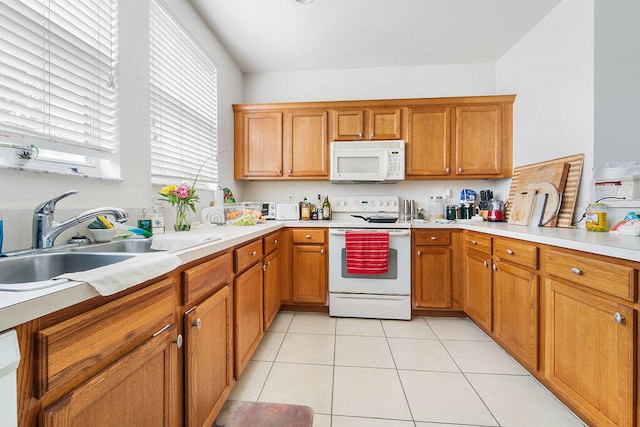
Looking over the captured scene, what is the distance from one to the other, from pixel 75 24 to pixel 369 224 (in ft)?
7.55

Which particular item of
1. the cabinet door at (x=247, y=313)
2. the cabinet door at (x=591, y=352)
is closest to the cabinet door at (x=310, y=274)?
the cabinet door at (x=247, y=313)

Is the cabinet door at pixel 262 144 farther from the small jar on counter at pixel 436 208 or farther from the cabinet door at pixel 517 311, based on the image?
the cabinet door at pixel 517 311

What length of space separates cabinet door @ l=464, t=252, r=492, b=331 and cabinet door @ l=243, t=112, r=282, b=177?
2080mm

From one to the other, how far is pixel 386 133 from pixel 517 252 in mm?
1700

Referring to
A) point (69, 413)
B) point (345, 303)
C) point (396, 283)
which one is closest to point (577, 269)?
point (396, 283)

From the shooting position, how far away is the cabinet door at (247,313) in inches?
62.0

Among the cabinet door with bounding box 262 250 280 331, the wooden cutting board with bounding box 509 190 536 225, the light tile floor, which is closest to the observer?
the light tile floor

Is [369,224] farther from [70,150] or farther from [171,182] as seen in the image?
[70,150]

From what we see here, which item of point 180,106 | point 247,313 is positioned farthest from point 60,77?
point 247,313

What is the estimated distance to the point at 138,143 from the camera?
166 cm

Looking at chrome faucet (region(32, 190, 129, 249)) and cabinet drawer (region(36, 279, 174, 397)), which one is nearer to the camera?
cabinet drawer (region(36, 279, 174, 397))

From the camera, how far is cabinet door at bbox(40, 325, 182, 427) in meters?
0.61

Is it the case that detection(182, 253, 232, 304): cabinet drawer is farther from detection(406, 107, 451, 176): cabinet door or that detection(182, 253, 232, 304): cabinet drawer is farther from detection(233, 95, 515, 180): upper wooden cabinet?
detection(406, 107, 451, 176): cabinet door

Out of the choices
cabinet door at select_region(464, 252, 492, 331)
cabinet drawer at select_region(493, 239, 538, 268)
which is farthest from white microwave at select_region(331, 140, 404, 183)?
cabinet drawer at select_region(493, 239, 538, 268)
